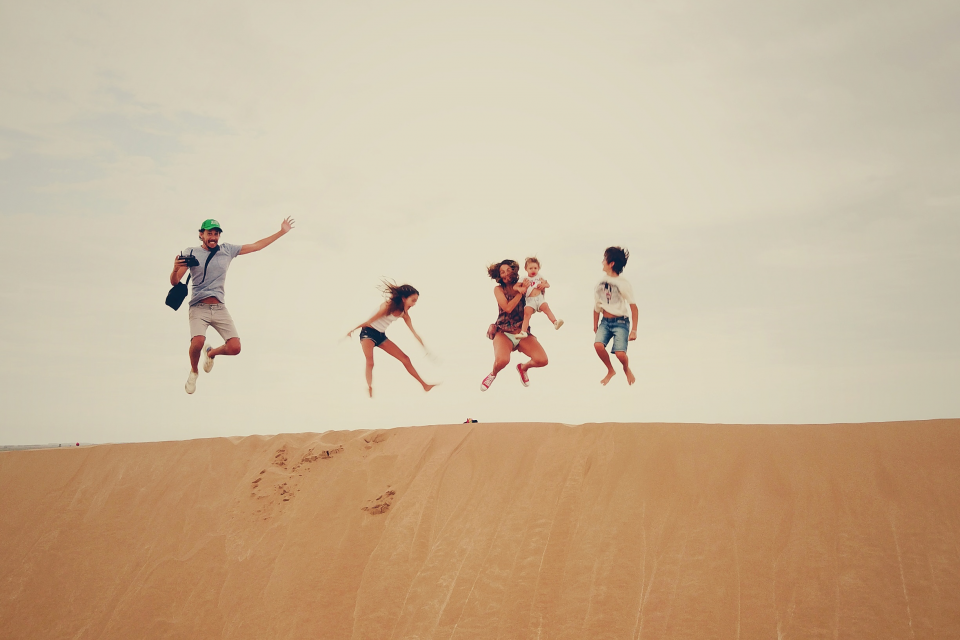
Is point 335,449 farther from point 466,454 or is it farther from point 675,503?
point 675,503

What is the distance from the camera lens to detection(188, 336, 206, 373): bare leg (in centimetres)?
1011

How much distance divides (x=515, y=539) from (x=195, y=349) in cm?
602

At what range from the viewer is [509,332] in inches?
428

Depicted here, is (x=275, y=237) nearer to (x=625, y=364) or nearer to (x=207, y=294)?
(x=207, y=294)

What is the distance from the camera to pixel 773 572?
22.1ft

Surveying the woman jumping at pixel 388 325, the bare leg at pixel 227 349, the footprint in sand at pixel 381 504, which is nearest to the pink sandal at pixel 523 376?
the woman jumping at pixel 388 325

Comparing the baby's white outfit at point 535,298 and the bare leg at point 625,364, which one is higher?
the baby's white outfit at point 535,298

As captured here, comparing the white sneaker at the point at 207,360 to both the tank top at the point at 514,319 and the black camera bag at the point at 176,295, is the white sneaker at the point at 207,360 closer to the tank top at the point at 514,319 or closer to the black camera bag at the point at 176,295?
the black camera bag at the point at 176,295

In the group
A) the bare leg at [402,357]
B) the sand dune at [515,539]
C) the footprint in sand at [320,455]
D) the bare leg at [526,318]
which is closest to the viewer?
the sand dune at [515,539]

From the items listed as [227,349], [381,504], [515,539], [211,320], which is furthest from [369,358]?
[515,539]

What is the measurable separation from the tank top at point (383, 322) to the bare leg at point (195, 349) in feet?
9.06

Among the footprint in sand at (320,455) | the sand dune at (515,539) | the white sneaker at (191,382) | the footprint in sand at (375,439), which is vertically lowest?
the sand dune at (515,539)

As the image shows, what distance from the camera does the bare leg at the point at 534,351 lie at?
10.9 meters

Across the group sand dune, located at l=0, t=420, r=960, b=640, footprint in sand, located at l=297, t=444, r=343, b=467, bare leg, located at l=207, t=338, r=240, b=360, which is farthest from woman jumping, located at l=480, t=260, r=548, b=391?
bare leg, located at l=207, t=338, r=240, b=360
